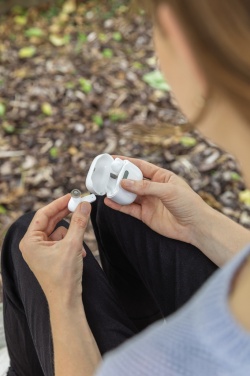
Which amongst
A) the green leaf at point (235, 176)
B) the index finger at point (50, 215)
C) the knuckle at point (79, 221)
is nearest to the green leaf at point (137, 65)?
the green leaf at point (235, 176)

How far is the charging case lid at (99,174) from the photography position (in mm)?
1249

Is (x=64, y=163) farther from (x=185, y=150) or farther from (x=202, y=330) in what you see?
(x=202, y=330)

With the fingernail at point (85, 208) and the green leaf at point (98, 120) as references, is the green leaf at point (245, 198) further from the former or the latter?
the fingernail at point (85, 208)

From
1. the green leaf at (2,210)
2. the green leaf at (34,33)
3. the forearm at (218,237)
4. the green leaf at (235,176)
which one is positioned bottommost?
the green leaf at (235,176)

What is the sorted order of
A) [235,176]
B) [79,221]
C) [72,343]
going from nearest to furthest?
1. [72,343]
2. [79,221]
3. [235,176]

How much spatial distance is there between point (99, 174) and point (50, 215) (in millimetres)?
131

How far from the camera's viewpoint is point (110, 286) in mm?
1232

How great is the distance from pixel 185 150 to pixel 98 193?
97cm

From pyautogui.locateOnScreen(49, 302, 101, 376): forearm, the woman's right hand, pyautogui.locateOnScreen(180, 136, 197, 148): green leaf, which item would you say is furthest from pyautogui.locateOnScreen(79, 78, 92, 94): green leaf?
pyautogui.locateOnScreen(49, 302, 101, 376): forearm

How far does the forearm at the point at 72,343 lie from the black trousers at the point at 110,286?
0.05 metres

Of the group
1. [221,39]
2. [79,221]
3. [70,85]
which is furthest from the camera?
[70,85]

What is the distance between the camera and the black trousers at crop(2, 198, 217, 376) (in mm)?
1143

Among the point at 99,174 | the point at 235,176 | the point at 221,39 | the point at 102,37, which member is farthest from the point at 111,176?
the point at 102,37

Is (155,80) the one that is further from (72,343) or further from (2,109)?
(72,343)
